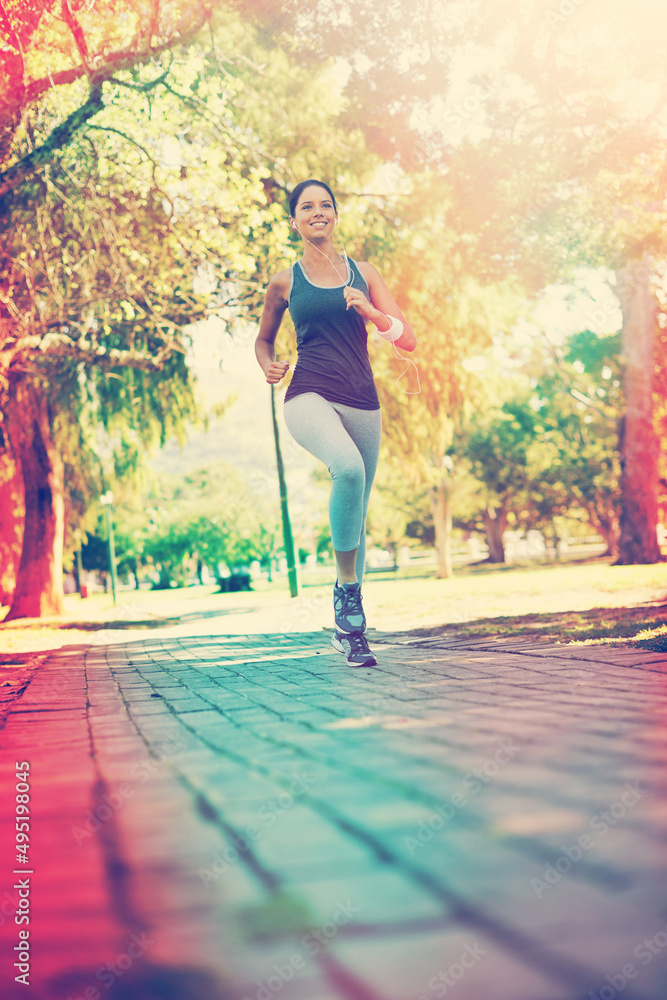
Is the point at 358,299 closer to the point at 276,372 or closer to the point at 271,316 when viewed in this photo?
the point at 276,372

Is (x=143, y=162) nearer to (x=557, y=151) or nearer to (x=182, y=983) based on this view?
(x=557, y=151)

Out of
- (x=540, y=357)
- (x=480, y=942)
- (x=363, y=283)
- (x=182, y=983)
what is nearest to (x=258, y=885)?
(x=182, y=983)

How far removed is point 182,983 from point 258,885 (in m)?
0.32

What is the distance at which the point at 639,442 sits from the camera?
73.2 ft

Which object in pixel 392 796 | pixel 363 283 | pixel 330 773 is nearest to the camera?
pixel 392 796

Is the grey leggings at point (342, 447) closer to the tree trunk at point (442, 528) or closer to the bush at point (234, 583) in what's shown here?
the bush at point (234, 583)

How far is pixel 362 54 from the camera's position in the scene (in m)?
11.1

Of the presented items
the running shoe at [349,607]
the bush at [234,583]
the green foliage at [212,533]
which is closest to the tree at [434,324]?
the running shoe at [349,607]

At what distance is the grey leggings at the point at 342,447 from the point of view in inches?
176

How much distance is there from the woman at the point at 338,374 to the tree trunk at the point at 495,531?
46.1 m

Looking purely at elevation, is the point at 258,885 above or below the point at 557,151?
below

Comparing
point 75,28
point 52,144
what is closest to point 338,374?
point 75,28

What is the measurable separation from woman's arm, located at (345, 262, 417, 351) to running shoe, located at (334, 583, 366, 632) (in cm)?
131

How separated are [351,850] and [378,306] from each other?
3846 mm
